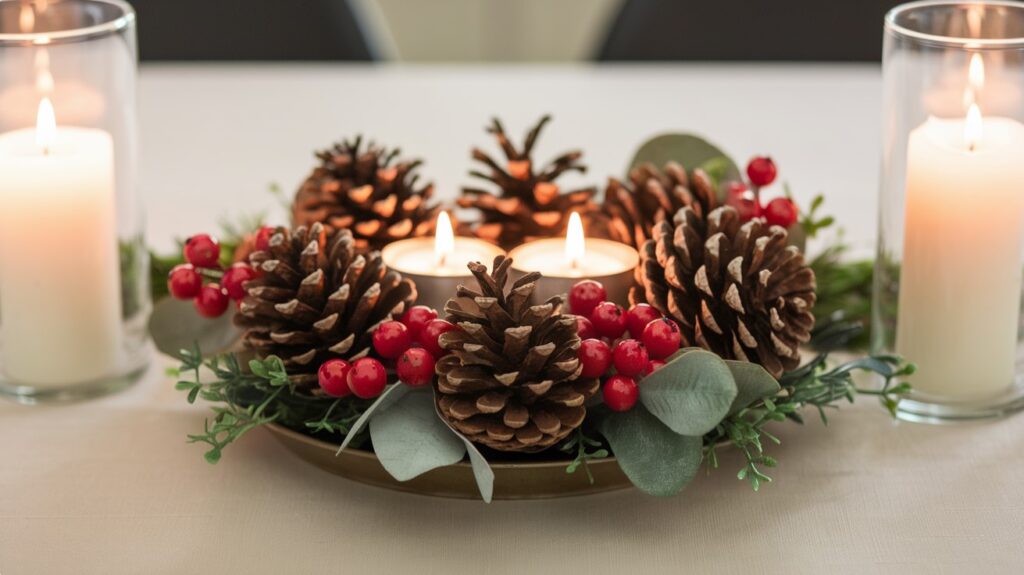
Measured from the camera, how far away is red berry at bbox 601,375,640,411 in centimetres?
52

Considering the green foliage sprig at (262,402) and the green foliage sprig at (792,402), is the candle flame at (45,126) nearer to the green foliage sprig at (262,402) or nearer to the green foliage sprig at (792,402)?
the green foliage sprig at (262,402)

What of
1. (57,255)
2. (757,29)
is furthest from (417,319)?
(757,29)

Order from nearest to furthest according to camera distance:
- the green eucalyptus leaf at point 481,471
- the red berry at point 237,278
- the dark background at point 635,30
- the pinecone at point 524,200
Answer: the green eucalyptus leaf at point 481,471
the red berry at point 237,278
the pinecone at point 524,200
the dark background at point 635,30

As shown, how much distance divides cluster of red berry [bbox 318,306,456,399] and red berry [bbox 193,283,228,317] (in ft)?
0.32

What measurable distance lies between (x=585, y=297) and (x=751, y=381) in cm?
9

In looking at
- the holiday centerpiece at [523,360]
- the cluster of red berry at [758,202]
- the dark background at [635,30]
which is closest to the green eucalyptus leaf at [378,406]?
the holiday centerpiece at [523,360]

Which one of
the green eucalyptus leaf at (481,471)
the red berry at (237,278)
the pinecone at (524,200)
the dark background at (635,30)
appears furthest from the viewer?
the dark background at (635,30)

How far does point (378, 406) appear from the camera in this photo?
0.52m

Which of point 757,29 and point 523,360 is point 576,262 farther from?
point 757,29

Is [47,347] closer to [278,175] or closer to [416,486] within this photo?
[416,486]

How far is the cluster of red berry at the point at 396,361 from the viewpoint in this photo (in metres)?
0.52

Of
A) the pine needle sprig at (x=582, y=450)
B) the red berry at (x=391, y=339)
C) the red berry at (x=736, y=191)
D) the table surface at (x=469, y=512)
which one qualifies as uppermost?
the red berry at (x=736, y=191)

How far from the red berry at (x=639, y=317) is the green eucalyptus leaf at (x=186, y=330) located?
0.66 feet

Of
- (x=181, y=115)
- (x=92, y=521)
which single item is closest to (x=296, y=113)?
(x=181, y=115)
